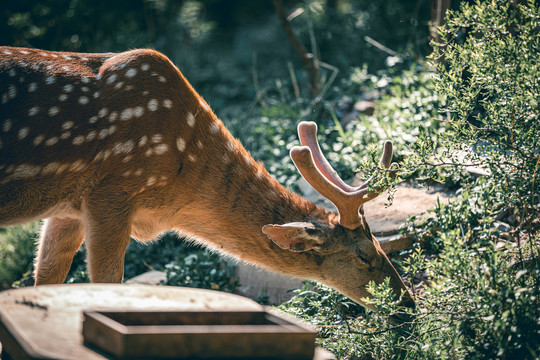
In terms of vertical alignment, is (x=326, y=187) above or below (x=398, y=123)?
above

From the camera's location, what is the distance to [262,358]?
204cm

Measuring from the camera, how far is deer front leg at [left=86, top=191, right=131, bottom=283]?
390cm

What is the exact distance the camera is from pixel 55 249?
4430 mm

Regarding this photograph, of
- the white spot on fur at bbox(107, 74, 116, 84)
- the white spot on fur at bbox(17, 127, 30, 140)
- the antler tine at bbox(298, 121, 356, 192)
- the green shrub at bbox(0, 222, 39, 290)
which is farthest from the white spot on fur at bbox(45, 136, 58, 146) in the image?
the green shrub at bbox(0, 222, 39, 290)

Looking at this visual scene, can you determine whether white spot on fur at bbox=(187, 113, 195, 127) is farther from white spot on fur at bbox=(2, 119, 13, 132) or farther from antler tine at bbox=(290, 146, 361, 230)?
white spot on fur at bbox=(2, 119, 13, 132)

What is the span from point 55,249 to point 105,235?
2.50 feet

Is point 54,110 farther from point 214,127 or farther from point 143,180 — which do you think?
point 214,127

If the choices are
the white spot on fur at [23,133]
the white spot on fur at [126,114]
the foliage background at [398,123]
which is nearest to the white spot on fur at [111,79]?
the white spot on fur at [126,114]

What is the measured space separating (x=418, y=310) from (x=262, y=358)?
2.06m

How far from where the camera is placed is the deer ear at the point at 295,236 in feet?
12.7

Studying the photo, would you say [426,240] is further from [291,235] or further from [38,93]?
[38,93]

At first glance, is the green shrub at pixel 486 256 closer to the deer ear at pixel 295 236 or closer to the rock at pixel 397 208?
the deer ear at pixel 295 236

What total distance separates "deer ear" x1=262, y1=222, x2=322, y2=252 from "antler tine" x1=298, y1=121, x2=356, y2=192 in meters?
0.46

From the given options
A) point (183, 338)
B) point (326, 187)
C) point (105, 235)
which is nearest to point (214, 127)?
point (326, 187)
